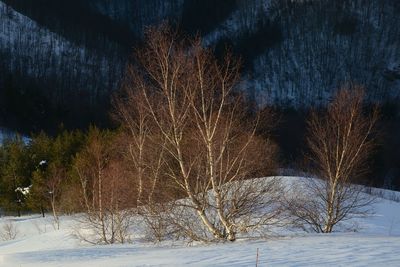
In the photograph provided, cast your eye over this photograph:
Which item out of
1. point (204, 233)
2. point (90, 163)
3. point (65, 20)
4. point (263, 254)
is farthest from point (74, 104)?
point (263, 254)

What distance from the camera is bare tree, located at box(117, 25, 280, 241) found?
15.4 meters

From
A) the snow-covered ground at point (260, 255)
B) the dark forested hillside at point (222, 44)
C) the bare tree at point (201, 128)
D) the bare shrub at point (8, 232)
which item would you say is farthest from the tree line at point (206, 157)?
the dark forested hillside at point (222, 44)

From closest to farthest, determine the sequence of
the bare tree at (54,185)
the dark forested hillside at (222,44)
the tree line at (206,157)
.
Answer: the tree line at (206,157)
the bare tree at (54,185)
the dark forested hillside at (222,44)

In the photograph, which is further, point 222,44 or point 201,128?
point 222,44

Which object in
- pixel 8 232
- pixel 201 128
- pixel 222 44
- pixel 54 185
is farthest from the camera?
pixel 222 44

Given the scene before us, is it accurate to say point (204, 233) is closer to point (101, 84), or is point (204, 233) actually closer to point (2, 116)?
point (2, 116)

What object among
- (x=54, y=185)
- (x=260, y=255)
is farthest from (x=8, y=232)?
(x=260, y=255)

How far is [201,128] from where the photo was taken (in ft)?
52.9

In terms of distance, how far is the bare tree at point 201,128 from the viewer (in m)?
15.4

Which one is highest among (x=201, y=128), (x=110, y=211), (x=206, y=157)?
(x=201, y=128)

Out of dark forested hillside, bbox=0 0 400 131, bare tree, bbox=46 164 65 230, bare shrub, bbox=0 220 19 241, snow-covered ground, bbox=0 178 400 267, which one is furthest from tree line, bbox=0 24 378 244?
dark forested hillside, bbox=0 0 400 131

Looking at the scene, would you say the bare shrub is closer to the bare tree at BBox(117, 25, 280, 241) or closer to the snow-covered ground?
the snow-covered ground

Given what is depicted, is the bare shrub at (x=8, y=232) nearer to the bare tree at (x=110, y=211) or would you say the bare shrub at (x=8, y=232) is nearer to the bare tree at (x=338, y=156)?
the bare tree at (x=110, y=211)

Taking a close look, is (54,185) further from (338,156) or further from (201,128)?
(201,128)
